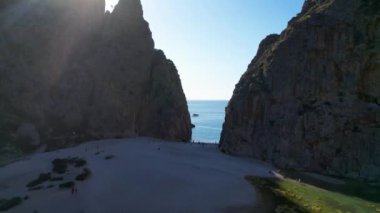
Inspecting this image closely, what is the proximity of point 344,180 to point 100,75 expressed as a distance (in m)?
57.1

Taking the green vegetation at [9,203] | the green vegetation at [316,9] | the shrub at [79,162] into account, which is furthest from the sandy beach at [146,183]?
the green vegetation at [316,9]

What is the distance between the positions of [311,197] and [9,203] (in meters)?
30.3

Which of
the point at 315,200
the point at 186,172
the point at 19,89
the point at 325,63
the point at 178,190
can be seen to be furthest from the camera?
the point at 19,89

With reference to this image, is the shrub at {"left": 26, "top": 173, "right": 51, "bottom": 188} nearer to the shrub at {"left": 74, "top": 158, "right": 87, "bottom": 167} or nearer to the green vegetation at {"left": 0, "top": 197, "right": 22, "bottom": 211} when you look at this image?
the shrub at {"left": 74, "top": 158, "right": 87, "bottom": 167}

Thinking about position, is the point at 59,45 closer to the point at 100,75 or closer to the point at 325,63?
the point at 100,75

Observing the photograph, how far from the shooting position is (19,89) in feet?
286

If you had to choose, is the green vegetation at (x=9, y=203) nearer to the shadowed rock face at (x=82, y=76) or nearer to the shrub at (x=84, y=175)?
the shrub at (x=84, y=175)

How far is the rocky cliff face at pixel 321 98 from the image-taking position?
53344 mm

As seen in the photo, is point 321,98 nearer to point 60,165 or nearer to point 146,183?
point 146,183

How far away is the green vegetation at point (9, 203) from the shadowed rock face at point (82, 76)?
38466 millimetres

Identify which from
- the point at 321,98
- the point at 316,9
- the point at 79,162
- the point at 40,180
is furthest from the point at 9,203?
the point at 316,9

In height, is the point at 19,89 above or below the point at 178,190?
above

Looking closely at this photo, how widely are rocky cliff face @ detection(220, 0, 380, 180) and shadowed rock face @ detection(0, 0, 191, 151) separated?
2864cm

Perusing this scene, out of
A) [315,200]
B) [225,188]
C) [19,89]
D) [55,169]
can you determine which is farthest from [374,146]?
[19,89]
